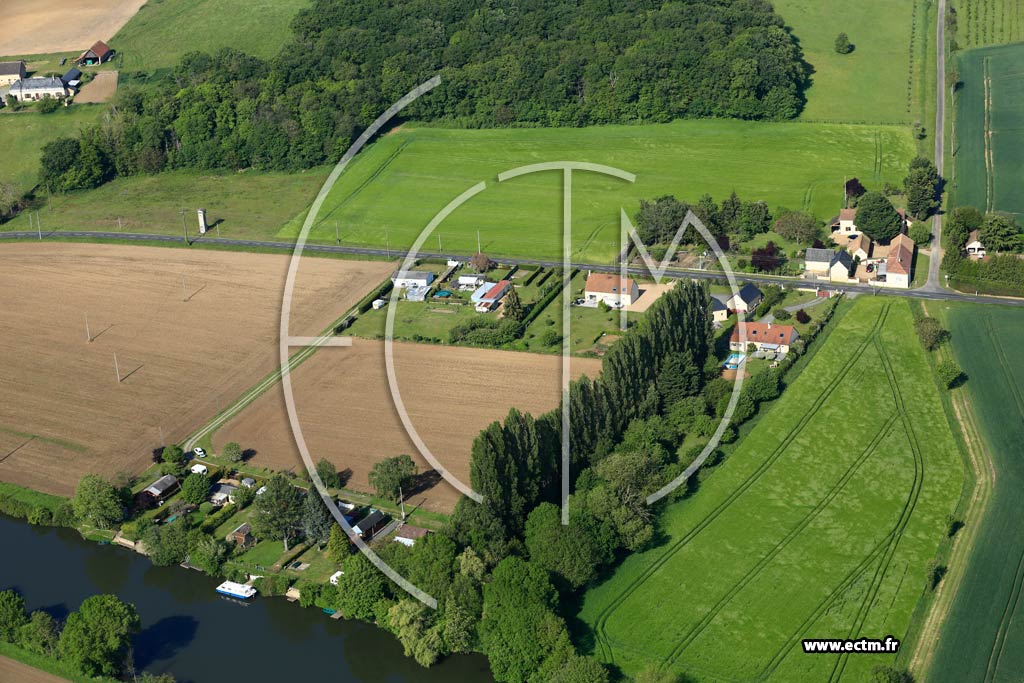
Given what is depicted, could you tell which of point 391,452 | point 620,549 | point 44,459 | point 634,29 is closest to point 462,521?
point 620,549

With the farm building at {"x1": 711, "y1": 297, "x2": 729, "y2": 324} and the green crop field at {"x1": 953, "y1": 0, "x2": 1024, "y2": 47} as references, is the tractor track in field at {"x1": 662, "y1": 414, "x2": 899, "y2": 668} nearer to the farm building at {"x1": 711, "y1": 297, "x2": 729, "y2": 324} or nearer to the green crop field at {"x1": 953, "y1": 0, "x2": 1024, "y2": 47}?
the farm building at {"x1": 711, "y1": 297, "x2": 729, "y2": 324}

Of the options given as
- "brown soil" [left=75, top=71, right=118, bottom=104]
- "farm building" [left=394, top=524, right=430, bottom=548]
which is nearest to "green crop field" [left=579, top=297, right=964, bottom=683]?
"farm building" [left=394, top=524, right=430, bottom=548]

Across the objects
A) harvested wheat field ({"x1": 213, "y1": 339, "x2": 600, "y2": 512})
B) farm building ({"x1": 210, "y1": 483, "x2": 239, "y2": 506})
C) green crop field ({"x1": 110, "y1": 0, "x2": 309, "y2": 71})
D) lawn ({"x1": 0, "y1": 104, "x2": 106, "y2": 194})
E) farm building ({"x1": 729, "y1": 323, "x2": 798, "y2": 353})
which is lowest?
farm building ({"x1": 210, "y1": 483, "x2": 239, "y2": 506})

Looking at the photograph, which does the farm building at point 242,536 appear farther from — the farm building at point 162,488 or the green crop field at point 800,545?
the green crop field at point 800,545

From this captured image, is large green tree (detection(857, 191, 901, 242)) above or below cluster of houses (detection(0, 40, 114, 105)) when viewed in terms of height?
below

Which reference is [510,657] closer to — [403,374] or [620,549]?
[620,549]

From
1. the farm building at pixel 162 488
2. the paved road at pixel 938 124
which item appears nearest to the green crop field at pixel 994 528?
the paved road at pixel 938 124

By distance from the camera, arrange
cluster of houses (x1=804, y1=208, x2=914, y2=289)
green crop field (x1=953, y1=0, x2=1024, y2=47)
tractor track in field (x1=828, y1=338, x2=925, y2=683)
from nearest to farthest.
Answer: tractor track in field (x1=828, y1=338, x2=925, y2=683) → cluster of houses (x1=804, y1=208, x2=914, y2=289) → green crop field (x1=953, y1=0, x2=1024, y2=47)
